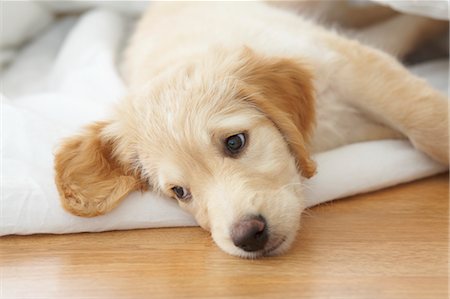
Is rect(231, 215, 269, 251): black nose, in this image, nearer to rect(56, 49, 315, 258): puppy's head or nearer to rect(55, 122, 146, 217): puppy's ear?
rect(56, 49, 315, 258): puppy's head

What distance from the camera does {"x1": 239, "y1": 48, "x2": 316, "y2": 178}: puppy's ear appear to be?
1.86m

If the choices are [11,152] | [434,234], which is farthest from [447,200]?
[11,152]

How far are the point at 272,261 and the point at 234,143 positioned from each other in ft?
1.08

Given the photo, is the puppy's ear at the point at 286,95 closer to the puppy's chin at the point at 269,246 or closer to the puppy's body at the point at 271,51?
the puppy's body at the point at 271,51

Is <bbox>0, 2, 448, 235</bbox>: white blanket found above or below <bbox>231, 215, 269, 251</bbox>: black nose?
below

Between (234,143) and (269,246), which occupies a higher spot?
(234,143)

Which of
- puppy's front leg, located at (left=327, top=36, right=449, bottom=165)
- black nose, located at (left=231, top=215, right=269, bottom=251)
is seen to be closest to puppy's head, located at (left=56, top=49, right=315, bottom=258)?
black nose, located at (left=231, top=215, right=269, bottom=251)

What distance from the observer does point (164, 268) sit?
1.70m

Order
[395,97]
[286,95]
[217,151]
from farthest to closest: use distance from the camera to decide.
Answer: [395,97], [286,95], [217,151]

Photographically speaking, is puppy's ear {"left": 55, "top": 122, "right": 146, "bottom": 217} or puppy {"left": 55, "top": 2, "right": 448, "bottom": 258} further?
puppy's ear {"left": 55, "top": 122, "right": 146, "bottom": 217}

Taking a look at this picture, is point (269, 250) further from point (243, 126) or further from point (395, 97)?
point (395, 97)

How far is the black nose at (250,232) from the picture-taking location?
1613mm

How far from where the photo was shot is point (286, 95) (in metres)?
1.93

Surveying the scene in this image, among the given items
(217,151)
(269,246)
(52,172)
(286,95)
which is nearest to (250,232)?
(269,246)
